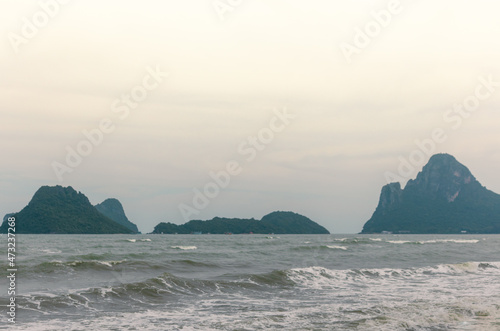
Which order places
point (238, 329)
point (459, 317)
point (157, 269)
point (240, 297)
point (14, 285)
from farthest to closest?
point (157, 269), point (14, 285), point (240, 297), point (459, 317), point (238, 329)

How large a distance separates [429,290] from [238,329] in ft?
47.7

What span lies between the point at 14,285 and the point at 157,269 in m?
10.4

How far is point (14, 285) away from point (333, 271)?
20.3m

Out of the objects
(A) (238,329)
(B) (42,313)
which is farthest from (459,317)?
(B) (42,313)

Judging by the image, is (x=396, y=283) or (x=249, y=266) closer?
(x=396, y=283)

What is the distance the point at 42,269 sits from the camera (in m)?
32.2

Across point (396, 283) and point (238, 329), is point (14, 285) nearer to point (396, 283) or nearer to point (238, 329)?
point (238, 329)

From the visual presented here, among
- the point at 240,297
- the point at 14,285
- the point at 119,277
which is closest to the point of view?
the point at 240,297

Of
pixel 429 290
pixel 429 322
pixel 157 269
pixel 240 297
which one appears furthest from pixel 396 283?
pixel 157 269

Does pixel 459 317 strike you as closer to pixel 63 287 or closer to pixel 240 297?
pixel 240 297

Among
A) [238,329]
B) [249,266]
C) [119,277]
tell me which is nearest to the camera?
[238,329]

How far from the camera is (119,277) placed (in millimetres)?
30922

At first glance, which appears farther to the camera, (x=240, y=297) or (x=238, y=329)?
(x=240, y=297)

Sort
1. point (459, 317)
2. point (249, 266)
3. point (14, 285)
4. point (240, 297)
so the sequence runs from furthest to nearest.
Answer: point (249, 266)
point (14, 285)
point (240, 297)
point (459, 317)
